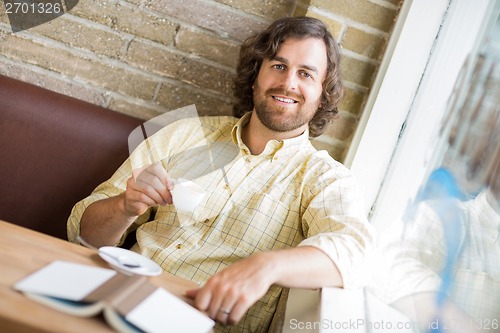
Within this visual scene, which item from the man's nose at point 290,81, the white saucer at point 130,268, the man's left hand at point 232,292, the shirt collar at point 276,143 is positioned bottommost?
the white saucer at point 130,268

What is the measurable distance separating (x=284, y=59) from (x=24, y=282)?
40.5 inches

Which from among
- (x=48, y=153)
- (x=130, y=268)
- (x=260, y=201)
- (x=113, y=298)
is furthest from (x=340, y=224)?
(x=48, y=153)

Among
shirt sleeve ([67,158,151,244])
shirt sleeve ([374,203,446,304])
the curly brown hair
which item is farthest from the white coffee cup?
the curly brown hair

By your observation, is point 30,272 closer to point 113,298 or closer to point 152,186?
point 113,298

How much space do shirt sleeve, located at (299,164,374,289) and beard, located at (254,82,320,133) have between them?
200mm

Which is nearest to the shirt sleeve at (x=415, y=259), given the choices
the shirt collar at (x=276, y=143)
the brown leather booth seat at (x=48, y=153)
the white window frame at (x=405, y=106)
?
the white window frame at (x=405, y=106)

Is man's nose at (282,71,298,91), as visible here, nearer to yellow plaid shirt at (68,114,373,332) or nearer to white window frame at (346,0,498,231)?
yellow plaid shirt at (68,114,373,332)

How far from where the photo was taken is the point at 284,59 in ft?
4.99

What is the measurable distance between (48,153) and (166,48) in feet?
1.62

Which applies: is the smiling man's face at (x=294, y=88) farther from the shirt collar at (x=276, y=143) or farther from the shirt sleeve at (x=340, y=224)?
the shirt sleeve at (x=340, y=224)

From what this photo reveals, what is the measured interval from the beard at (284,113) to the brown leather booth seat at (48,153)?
1.39ft

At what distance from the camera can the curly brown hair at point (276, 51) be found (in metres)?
1.52

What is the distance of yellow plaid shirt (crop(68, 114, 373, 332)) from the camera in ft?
4.18

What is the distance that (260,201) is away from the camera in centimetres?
133
